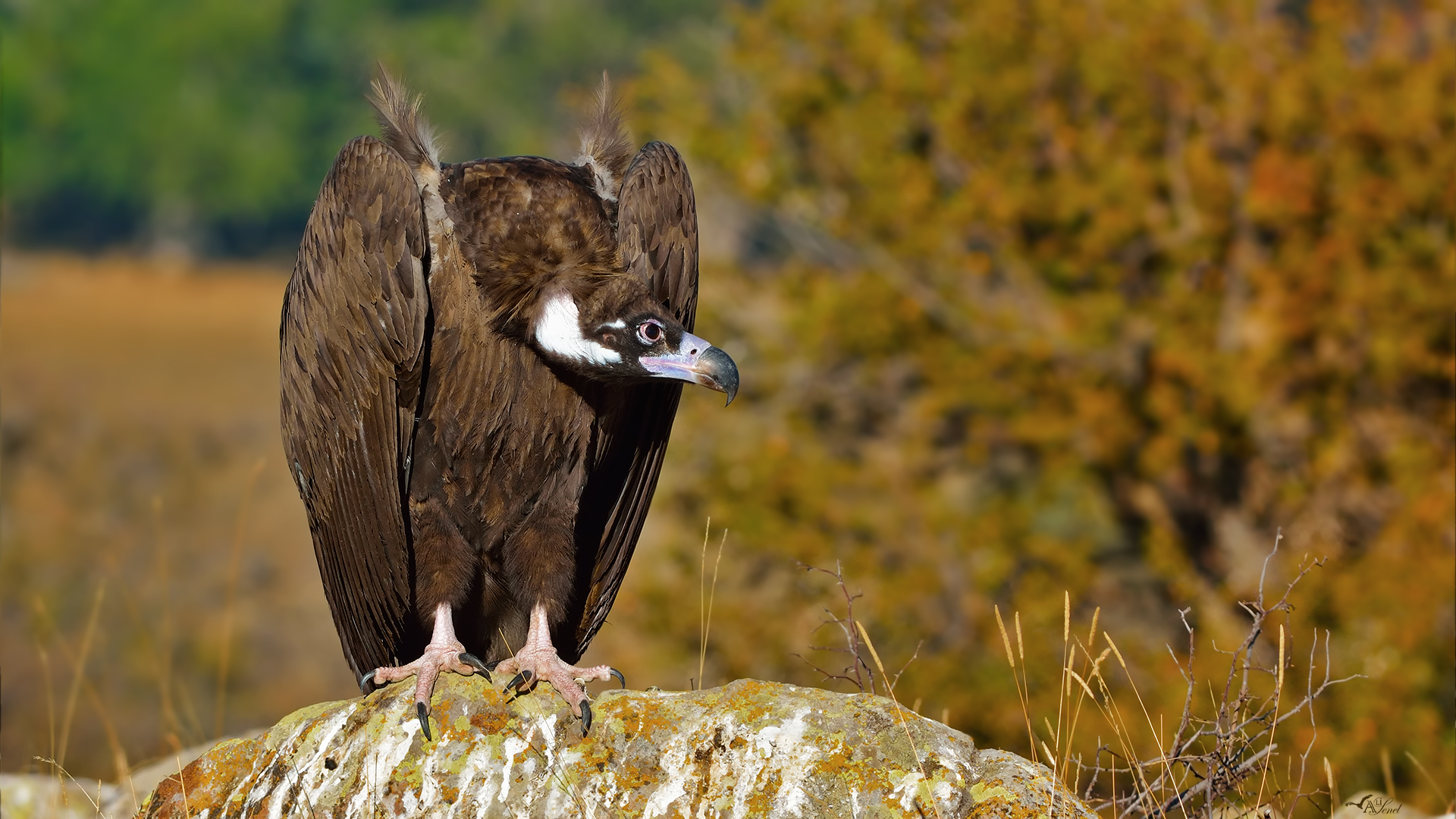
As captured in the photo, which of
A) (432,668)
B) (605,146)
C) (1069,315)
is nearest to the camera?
(432,668)

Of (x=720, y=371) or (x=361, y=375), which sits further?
(x=361, y=375)

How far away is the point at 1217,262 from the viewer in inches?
436

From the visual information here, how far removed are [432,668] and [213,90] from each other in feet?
176

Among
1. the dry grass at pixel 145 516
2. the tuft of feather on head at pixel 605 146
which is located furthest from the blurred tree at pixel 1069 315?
the tuft of feather on head at pixel 605 146

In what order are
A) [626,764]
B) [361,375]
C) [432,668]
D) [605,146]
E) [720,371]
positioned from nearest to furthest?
[626,764], [432,668], [720,371], [361,375], [605,146]

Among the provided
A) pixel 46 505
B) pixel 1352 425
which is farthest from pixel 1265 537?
pixel 46 505

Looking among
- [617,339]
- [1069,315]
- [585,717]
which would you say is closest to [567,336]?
[617,339]

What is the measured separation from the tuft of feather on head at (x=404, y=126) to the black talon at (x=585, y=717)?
159 cm

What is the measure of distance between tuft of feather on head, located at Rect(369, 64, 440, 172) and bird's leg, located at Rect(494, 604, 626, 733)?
1.29 metres

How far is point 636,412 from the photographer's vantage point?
15.1 ft

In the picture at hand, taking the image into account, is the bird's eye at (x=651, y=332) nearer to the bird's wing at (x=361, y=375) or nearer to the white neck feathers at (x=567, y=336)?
the white neck feathers at (x=567, y=336)

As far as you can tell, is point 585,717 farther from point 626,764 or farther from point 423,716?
point 423,716

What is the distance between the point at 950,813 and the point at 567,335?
1558 millimetres

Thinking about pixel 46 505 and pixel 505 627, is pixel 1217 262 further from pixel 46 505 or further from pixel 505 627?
pixel 46 505
